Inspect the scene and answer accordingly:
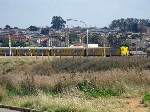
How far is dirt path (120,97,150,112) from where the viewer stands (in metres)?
12.0

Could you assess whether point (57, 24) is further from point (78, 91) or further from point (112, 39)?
point (78, 91)

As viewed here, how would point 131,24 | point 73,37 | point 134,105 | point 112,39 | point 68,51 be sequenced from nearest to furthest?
point 134,105 < point 68,51 < point 112,39 < point 73,37 < point 131,24

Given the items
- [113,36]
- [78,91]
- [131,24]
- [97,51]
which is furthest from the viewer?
[131,24]

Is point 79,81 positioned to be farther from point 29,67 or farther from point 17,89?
point 29,67

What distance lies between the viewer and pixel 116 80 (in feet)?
54.9

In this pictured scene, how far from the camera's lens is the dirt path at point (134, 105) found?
39.2 feet

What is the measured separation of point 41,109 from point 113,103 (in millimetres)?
2831

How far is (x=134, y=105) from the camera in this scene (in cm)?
1293

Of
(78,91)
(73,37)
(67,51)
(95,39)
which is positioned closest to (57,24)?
(73,37)

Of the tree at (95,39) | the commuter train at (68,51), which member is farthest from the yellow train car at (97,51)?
the tree at (95,39)

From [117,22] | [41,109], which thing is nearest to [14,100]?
[41,109]

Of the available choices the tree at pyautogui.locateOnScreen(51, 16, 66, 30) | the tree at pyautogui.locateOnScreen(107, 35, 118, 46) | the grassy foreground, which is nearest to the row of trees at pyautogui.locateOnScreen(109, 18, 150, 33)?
the tree at pyautogui.locateOnScreen(107, 35, 118, 46)

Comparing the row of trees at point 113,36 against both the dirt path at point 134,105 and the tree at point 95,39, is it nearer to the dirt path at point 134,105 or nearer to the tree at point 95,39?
the tree at point 95,39

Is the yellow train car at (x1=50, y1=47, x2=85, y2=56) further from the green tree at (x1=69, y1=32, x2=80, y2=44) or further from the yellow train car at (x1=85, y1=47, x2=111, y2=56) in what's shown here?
the green tree at (x1=69, y1=32, x2=80, y2=44)
